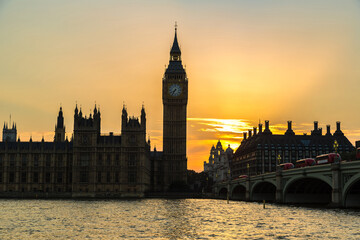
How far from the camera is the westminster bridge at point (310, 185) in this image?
253 ft

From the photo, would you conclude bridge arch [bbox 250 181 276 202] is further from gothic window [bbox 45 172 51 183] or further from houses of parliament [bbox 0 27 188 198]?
gothic window [bbox 45 172 51 183]

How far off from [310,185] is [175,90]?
323 ft

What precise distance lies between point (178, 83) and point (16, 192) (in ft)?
231

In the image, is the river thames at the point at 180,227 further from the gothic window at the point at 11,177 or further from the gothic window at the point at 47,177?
the gothic window at the point at 11,177

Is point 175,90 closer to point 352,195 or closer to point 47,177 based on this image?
point 47,177

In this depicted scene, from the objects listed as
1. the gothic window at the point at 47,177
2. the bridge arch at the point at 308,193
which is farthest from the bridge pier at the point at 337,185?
the gothic window at the point at 47,177

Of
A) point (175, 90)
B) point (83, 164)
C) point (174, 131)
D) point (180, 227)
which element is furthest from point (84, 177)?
point (180, 227)

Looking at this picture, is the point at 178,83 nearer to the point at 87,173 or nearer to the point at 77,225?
the point at 87,173

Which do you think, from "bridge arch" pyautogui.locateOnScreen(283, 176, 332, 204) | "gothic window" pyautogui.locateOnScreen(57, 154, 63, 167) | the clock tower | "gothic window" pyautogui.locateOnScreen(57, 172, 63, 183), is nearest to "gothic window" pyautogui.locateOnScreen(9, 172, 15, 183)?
"gothic window" pyautogui.locateOnScreen(57, 172, 63, 183)

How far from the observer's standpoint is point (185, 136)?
192375 millimetres

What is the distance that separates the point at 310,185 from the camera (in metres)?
106

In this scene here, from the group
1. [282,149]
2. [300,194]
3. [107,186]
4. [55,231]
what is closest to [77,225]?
[55,231]

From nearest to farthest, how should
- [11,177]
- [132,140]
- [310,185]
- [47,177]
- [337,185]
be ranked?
[337,185] → [310,185] → [132,140] → [11,177] → [47,177]

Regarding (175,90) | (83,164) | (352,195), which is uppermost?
(175,90)
